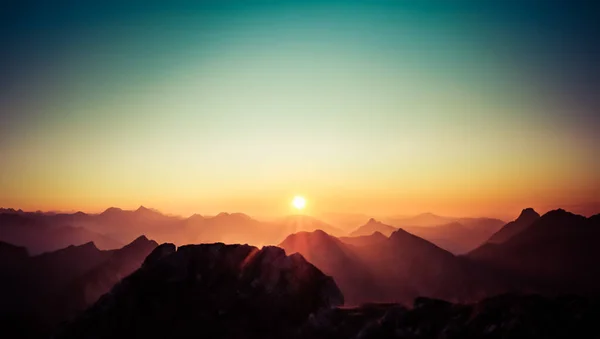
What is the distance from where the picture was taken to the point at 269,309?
107 metres

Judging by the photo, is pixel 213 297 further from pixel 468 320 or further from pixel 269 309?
pixel 468 320

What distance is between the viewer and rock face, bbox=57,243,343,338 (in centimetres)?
10541

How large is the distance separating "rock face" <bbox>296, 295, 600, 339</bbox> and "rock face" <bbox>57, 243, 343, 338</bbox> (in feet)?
30.1

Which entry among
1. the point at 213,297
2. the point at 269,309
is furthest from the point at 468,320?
the point at 213,297

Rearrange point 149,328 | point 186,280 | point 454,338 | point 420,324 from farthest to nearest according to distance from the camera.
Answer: point 186,280 → point 149,328 → point 420,324 → point 454,338

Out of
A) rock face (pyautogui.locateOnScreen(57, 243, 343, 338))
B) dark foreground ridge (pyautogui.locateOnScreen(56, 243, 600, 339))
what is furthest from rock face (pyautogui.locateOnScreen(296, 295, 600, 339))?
rock face (pyautogui.locateOnScreen(57, 243, 343, 338))

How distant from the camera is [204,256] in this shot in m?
123

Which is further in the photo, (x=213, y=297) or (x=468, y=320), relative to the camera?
(x=213, y=297)

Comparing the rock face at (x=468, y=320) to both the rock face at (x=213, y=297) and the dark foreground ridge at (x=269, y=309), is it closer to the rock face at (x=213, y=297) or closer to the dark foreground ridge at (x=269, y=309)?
the dark foreground ridge at (x=269, y=309)

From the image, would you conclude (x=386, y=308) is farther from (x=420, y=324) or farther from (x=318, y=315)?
(x=318, y=315)

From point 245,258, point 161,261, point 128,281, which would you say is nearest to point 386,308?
point 245,258

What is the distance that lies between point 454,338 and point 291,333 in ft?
118

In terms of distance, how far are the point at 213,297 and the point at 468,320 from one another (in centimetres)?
6196

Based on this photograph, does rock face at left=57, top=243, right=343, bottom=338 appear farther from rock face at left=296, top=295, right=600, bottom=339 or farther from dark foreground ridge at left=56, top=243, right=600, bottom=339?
rock face at left=296, top=295, right=600, bottom=339
